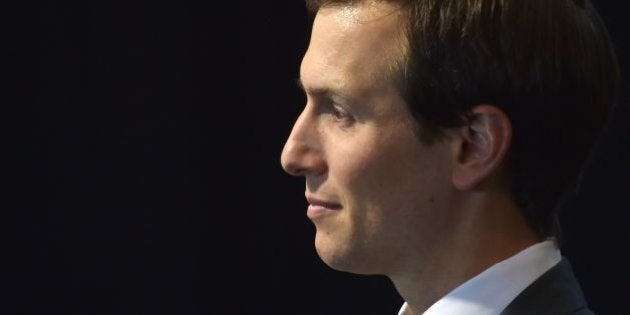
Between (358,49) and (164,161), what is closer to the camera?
(358,49)

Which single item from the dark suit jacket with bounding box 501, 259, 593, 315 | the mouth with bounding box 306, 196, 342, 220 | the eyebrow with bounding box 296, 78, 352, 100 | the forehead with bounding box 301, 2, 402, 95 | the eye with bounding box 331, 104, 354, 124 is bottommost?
the dark suit jacket with bounding box 501, 259, 593, 315

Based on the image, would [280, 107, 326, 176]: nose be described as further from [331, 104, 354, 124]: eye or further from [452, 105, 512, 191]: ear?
[452, 105, 512, 191]: ear

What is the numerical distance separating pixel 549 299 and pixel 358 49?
377 mm

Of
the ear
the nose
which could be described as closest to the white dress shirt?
the ear

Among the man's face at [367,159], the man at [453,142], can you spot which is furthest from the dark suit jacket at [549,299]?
the man's face at [367,159]

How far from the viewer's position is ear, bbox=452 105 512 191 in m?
1.75

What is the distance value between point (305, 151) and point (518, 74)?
10.8 inches

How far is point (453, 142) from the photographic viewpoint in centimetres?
176

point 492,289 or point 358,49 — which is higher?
point 358,49

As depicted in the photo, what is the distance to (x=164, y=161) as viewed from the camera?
2766mm

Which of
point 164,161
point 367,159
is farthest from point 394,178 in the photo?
point 164,161

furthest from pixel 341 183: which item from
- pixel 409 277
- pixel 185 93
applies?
pixel 185 93

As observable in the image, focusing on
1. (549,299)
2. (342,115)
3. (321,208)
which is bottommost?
(549,299)

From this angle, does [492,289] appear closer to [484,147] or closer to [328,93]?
[484,147]
